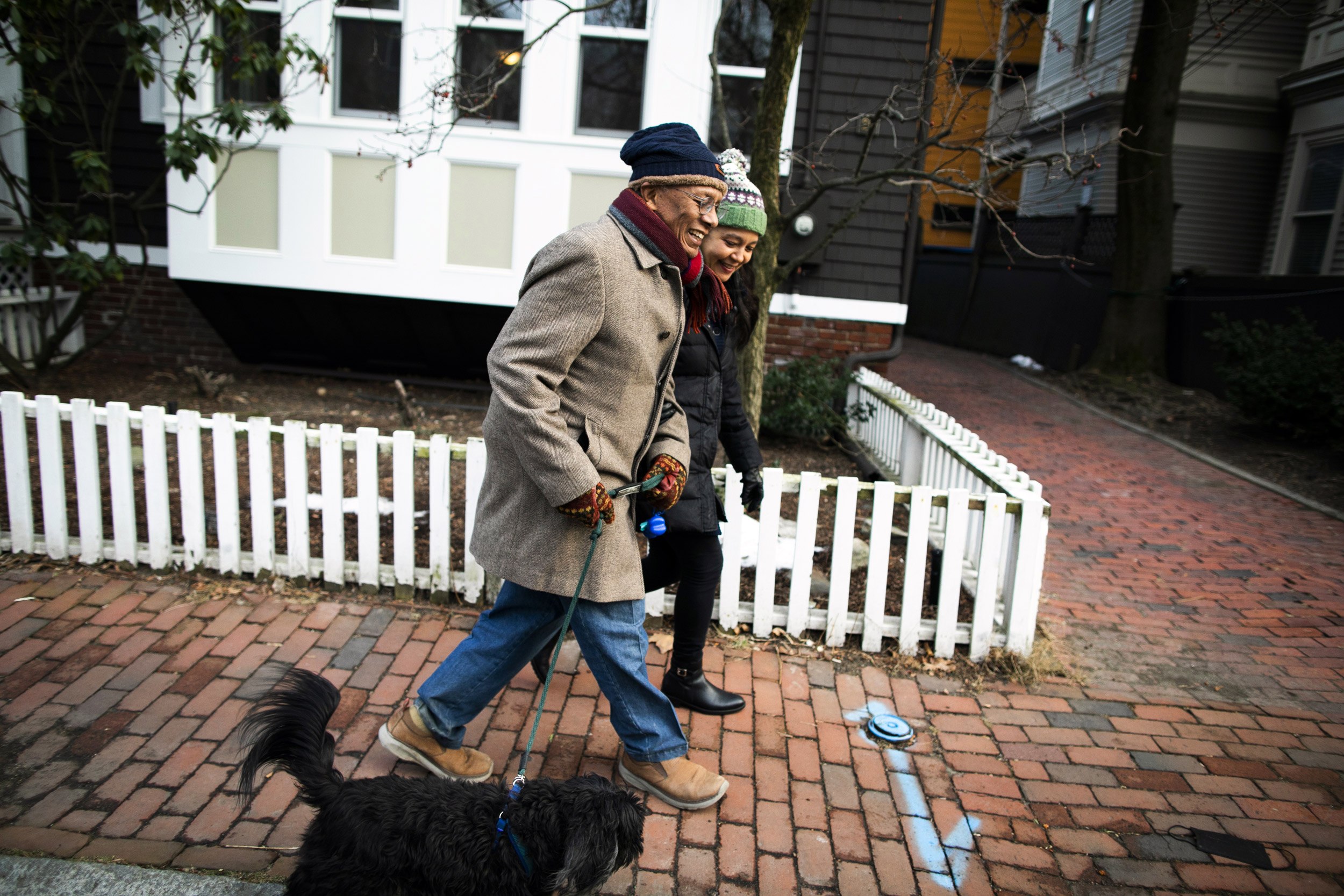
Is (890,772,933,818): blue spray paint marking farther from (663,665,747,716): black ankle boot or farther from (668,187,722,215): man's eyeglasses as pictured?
(668,187,722,215): man's eyeglasses

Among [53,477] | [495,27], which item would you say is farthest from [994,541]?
[495,27]

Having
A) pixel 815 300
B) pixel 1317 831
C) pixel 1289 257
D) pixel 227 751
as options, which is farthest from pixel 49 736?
pixel 1289 257

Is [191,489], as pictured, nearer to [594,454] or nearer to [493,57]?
[594,454]

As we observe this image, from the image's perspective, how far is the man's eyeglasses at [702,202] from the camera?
2.25m

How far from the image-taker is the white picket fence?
371 cm

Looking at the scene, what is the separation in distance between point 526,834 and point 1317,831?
2.47m

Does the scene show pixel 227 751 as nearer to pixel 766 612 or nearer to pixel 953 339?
pixel 766 612

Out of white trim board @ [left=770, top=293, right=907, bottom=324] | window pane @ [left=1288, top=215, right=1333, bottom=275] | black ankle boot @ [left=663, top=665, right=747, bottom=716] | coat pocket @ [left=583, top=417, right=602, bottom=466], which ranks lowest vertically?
black ankle boot @ [left=663, top=665, right=747, bottom=716]

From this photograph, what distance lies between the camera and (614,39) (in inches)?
293

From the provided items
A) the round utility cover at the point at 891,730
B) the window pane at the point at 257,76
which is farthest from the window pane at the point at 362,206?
the round utility cover at the point at 891,730

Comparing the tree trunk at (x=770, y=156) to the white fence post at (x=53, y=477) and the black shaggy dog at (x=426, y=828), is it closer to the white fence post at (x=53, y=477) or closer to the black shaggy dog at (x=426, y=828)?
the black shaggy dog at (x=426, y=828)

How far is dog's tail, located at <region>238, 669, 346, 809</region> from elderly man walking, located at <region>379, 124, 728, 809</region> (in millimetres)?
577

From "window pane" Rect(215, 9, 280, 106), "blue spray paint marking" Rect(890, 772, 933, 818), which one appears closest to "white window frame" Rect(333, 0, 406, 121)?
"window pane" Rect(215, 9, 280, 106)

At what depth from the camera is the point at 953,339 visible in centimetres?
1692
